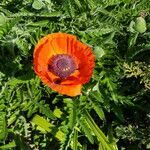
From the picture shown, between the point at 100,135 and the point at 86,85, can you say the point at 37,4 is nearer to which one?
the point at 86,85

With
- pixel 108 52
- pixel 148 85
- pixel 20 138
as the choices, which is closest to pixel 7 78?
pixel 20 138

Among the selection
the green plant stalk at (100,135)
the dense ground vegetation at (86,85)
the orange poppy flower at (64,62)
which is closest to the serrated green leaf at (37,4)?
the dense ground vegetation at (86,85)

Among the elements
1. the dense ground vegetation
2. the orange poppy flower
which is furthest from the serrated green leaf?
the orange poppy flower

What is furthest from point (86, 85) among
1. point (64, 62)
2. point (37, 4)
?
point (37, 4)

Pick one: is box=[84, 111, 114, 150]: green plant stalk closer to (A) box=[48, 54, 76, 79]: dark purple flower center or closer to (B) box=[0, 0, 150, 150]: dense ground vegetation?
(B) box=[0, 0, 150, 150]: dense ground vegetation

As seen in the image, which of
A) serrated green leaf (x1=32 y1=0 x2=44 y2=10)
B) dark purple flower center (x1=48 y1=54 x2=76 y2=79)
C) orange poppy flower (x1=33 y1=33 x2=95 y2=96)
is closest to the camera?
orange poppy flower (x1=33 y1=33 x2=95 y2=96)

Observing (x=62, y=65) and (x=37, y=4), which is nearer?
(x=62, y=65)

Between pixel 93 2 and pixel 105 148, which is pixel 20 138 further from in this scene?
pixel 93 2
